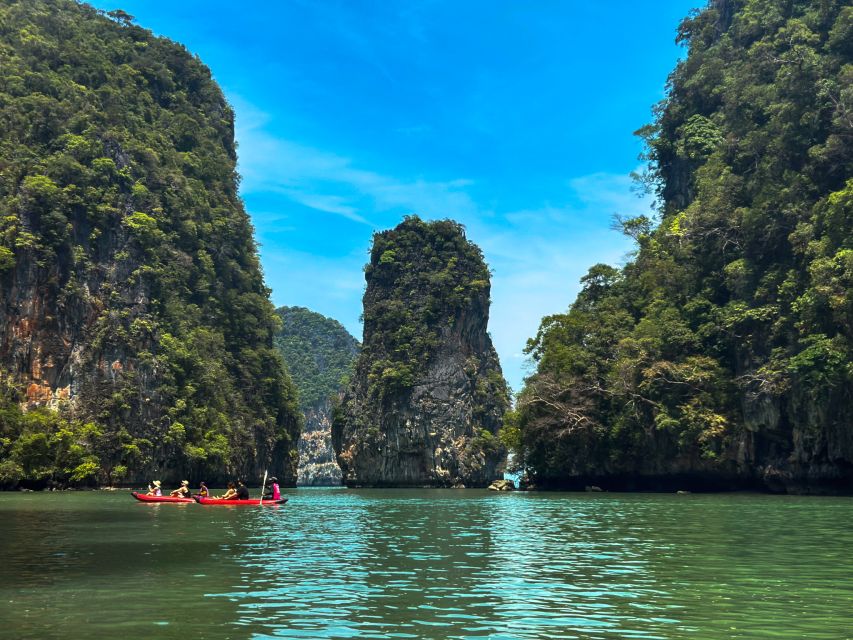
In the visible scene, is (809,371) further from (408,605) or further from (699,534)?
(408,605)

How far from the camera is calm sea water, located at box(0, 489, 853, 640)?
8.62 meters

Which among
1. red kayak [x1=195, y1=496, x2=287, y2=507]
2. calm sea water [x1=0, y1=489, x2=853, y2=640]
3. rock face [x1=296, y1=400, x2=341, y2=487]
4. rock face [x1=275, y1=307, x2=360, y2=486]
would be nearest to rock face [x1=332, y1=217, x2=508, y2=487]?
red kayak [x1=195, y1=496, x2=287, y2=507]

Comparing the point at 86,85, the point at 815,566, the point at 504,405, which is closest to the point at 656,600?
the point at 815,566

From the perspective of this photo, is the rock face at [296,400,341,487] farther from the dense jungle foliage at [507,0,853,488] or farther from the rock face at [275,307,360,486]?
the dense jungle foliage at [507,0,853,488]

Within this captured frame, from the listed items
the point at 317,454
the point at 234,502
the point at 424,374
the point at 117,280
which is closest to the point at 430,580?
the point at 234,502

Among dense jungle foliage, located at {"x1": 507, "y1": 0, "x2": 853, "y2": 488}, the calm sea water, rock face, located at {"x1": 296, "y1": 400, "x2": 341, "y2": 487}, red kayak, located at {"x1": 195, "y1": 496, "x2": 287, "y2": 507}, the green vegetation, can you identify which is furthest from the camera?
rock face, located at {"x1": 296, "y1": 400, "x2": 341, "y2": 487}

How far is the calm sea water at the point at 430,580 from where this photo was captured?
8625 millimetres

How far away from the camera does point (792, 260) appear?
41719 mm

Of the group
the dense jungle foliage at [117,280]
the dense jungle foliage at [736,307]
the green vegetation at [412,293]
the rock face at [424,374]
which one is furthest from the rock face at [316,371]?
the dense jungle foliage at [736,307]

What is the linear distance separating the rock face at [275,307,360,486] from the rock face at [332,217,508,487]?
210 ft

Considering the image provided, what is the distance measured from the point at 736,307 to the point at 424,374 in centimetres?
5165

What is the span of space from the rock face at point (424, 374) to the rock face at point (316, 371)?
64.1 metres

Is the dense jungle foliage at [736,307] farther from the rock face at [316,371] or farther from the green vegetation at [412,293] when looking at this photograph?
the rock face at [316,371]

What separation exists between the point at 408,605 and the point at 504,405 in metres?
87.6
